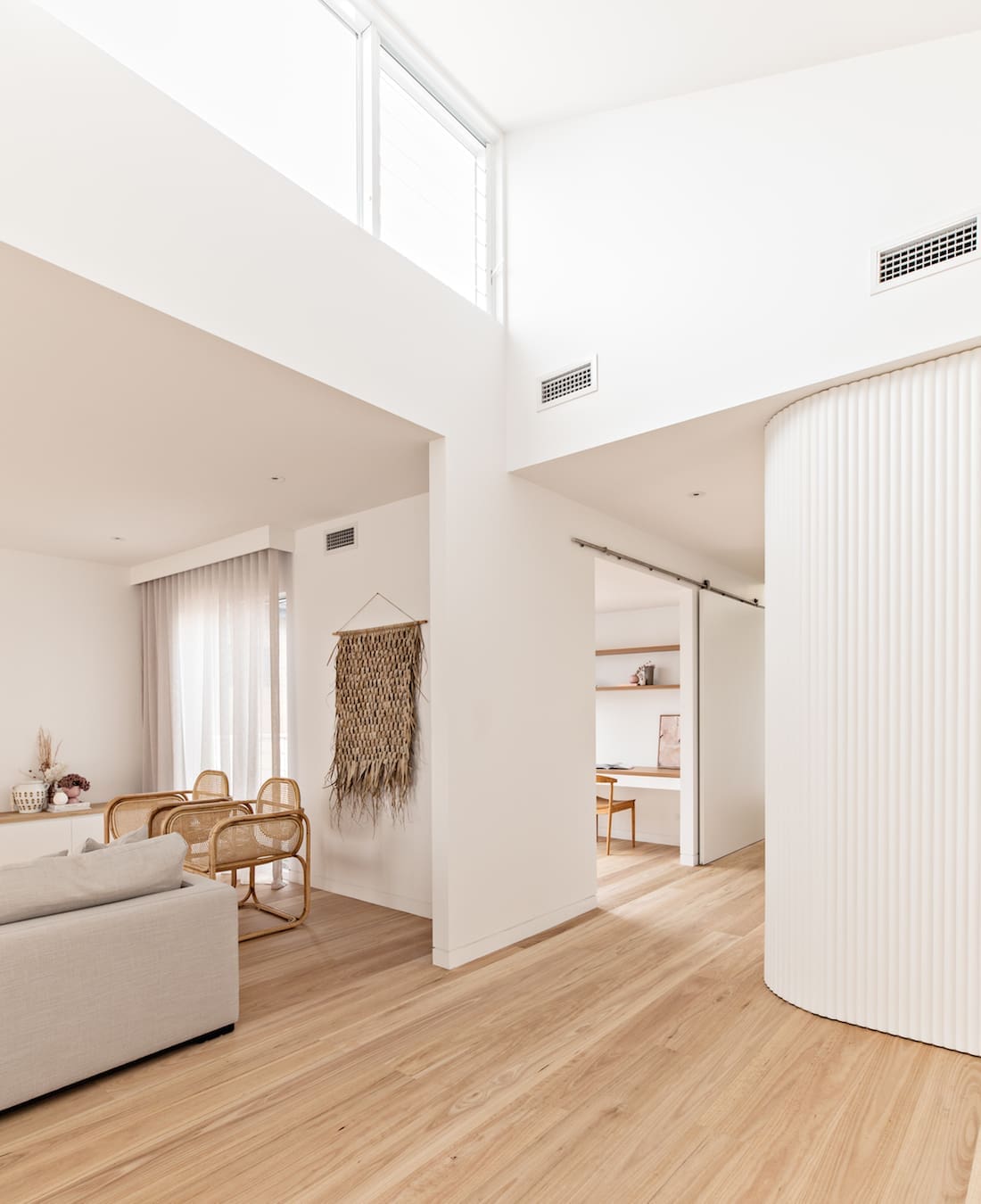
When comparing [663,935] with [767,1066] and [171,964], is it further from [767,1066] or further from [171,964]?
[171,964]

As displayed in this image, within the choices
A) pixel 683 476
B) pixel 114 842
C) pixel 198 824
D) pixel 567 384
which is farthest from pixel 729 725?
pixel 114 842

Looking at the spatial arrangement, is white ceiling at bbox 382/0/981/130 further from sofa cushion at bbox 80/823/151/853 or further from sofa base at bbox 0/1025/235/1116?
sofa base at bbox 0/1025/235/1116

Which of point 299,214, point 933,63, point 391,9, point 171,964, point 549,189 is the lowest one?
point 171,964

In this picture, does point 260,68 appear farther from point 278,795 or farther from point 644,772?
point 644,772

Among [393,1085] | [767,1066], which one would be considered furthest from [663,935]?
[393,1085]

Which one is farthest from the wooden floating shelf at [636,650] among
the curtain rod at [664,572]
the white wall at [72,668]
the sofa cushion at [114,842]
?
the sofa cushion at [114,842]

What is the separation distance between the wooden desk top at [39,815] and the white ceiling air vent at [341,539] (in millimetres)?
2835

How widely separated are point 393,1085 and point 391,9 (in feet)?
14.9

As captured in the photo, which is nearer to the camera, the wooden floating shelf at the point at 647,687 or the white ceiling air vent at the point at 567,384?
the white ceiling air vent at the point at 567,384

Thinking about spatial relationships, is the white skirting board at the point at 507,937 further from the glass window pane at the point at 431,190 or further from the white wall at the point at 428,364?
the glass window pane at the point at 431,190

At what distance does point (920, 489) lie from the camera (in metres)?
3.03

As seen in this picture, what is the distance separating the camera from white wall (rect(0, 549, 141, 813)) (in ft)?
20.7

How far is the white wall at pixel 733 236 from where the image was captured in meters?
2.96

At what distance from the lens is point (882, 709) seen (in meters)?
3.10
